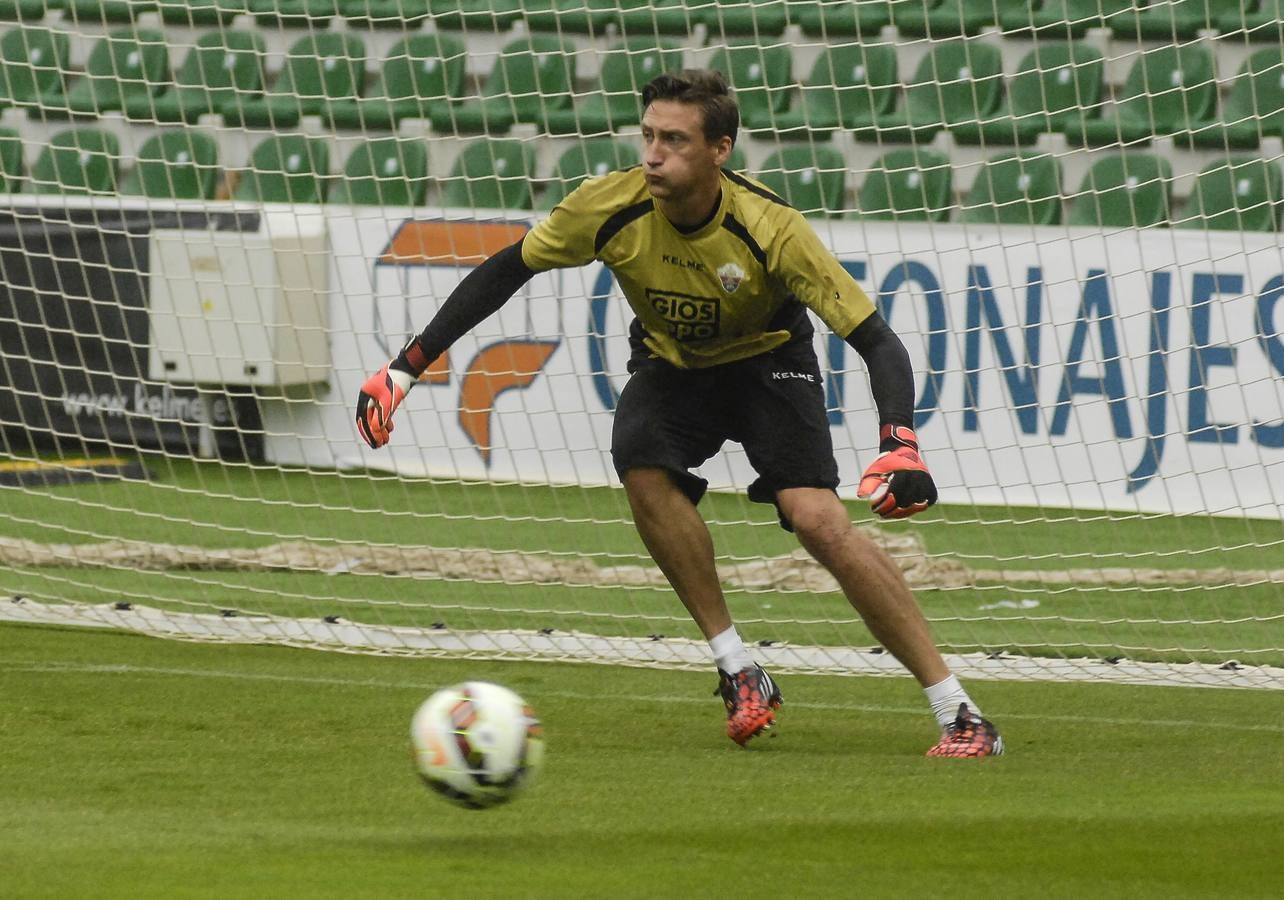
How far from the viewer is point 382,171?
364 inches

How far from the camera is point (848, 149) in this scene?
841 centimetres

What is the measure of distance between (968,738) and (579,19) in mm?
4528

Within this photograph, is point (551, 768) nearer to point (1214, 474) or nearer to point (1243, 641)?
point (1243, 641)

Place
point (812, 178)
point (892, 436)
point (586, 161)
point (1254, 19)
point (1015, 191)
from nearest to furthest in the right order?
point (892, 436) → point (1254, 19) → point (1015, 191) → point (586, 161) → point (812, 178)

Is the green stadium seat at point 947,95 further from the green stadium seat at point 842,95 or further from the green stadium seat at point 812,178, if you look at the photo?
the green stadium seat at point 812,178

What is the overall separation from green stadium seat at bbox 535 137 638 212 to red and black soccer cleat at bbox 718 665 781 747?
3.97 metres

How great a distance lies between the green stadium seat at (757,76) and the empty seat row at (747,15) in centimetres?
13

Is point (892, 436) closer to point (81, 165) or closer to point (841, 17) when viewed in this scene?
point (841, 17)

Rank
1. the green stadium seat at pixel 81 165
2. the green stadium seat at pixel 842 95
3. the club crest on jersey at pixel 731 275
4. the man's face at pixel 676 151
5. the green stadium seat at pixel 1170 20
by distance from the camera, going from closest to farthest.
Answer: the man's face at pixel 676 151 < the club crest on jersey at pixel 731 275 < the green stadium seat at pixel 1170 20 < the green stadium seat at pixel 842 95 < the green stadium seat at pixel 81 165

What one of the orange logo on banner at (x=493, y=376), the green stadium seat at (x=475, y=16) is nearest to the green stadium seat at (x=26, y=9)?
the green stadium seat at (x=475, y=16)

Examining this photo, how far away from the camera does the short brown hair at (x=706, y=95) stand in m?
4.31

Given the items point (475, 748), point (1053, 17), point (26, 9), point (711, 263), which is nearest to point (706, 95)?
point (711, 263)

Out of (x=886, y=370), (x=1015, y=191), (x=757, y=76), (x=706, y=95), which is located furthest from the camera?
(x=757, y=76)

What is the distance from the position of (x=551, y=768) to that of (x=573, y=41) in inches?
188
